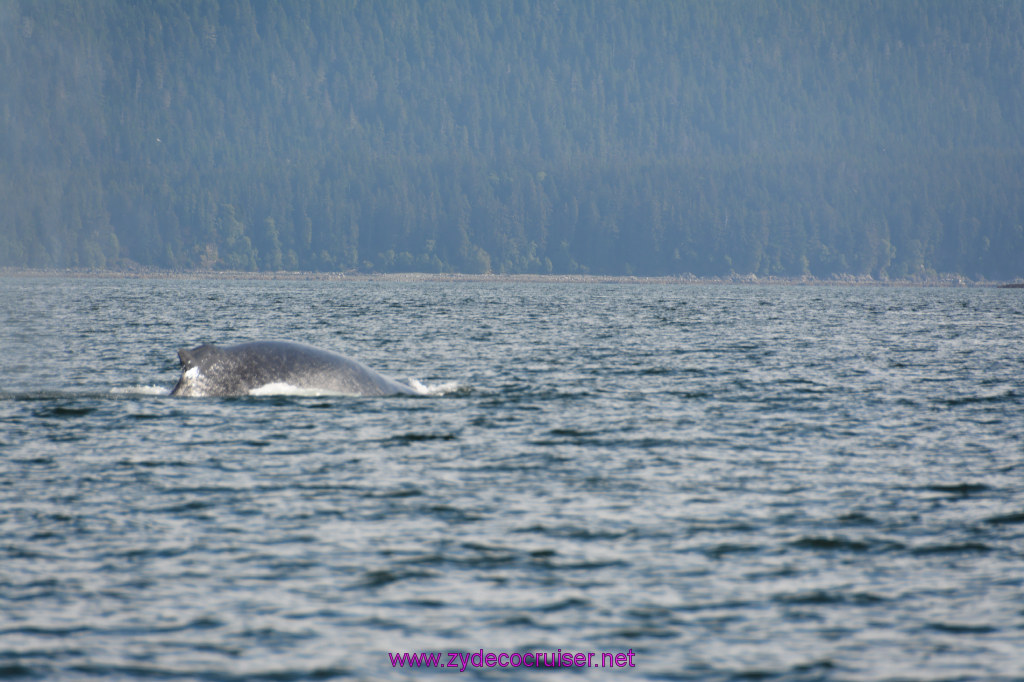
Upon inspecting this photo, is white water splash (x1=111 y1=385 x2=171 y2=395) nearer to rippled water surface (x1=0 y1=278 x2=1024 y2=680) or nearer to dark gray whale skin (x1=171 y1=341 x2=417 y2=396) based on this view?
rippled water surface (x1=0 y1=278 x2=1024 y2=680)

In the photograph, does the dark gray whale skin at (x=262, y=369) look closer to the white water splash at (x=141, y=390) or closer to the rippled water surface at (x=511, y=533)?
the rippled water surface at (x=511, y=533)

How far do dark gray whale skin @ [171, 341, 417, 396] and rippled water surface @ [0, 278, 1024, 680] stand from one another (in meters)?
0.51

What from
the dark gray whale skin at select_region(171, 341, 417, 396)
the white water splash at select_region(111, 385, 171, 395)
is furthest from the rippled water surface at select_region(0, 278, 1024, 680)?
the dark gray whale skin at select_region(171, 341, 417, 396)

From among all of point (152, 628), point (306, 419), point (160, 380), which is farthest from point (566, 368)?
point (152, 628)

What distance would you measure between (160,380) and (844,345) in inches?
1234

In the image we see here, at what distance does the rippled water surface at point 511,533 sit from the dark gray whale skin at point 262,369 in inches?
20.1

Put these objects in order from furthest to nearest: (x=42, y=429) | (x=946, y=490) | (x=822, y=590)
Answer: (x=42, y=429) < (x=946, y=490) < (x=822, y=590)

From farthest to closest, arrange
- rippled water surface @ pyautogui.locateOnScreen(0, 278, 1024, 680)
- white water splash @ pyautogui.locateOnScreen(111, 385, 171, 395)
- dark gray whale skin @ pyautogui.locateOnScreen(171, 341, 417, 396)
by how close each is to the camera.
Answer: white water splash @ pyautogui.locateOnScreen(111, 385, 171, 395) → dark gray whale skin @ pyautogui.locateOnScreen(171, 341, 417, 396) → rippled water surface @ pyautogui.locateOnScreen(0, 278, 1024, 680)

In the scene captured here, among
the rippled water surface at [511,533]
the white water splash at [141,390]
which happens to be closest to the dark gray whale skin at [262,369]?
the rippled water surface at [511,533]

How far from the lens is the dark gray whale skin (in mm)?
23734

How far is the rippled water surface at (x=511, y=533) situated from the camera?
10.1 metres

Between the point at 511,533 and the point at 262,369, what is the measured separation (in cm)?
1130

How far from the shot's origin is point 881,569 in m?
12.4

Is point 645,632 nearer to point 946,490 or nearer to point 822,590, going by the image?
point 822,590
